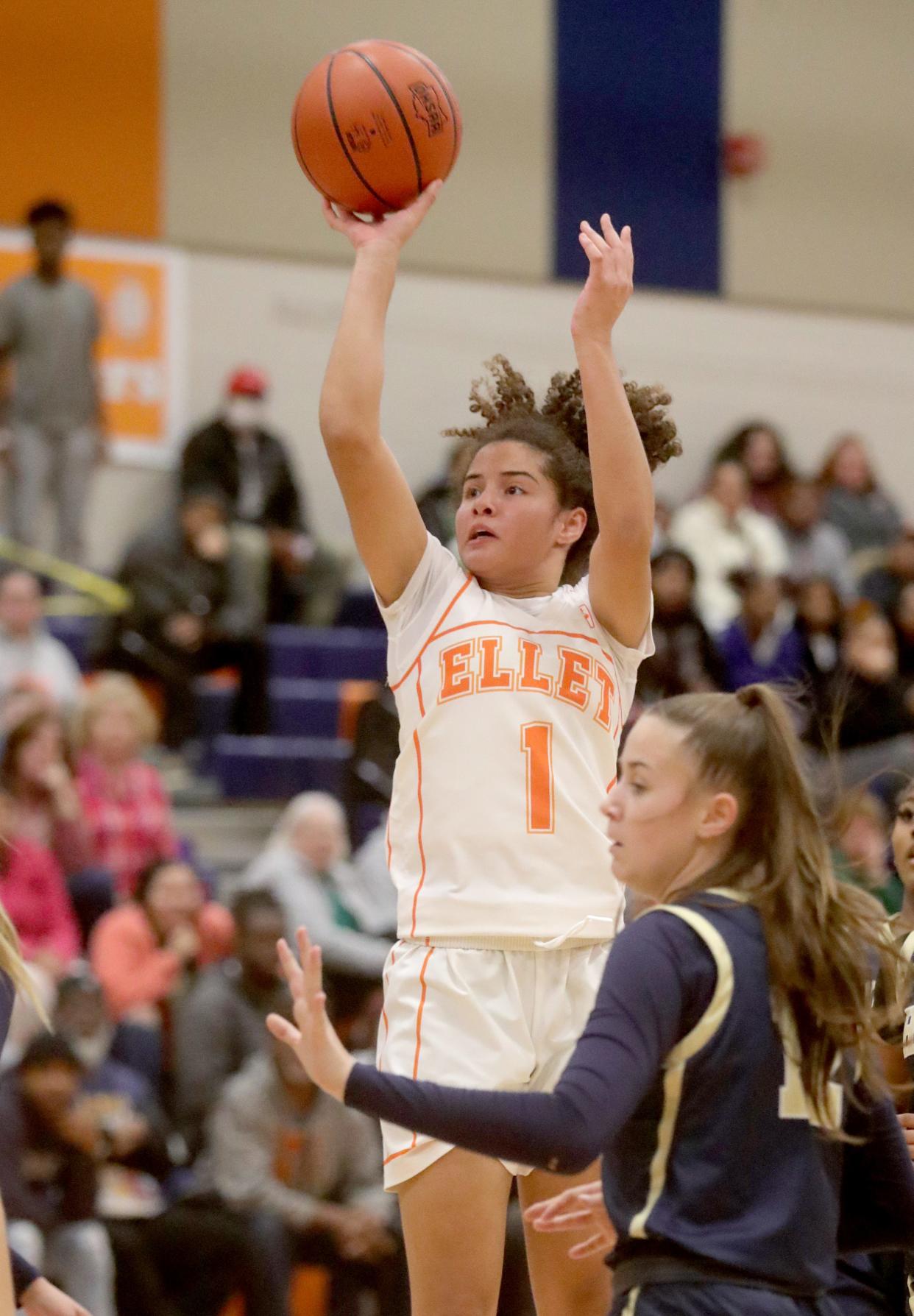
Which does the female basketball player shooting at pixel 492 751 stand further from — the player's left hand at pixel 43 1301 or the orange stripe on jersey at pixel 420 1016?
the player's left hand at pixel 43 1301

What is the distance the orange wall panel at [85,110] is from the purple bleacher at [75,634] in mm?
3027

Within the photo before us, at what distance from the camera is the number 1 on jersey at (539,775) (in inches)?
123

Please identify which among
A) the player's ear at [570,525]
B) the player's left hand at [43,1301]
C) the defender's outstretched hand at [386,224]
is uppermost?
the defender's outstretched hand at [386,224]

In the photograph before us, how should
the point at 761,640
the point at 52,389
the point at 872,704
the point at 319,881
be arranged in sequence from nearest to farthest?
the point at 319,881, the point at 872,704, the point at 761,640, the point at 52,389

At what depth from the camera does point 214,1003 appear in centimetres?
670

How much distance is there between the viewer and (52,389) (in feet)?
35.2

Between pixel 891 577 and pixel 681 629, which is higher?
pixel 891 577

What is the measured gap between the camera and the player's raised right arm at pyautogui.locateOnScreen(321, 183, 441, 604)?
312 cm

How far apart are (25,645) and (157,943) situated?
1974mm

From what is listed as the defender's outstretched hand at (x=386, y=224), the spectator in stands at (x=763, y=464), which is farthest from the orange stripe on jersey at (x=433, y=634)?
the spectator in stands at (x=763, y=464)

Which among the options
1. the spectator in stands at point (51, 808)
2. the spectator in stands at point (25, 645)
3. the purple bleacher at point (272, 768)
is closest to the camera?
the spectator in stands at point (51, 808)

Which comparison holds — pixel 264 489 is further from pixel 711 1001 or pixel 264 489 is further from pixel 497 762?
pixel 711 1001

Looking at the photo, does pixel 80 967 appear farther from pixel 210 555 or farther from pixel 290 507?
pixel 290 507

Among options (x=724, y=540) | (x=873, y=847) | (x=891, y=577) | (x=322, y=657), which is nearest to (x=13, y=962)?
(x=873, y=847)
